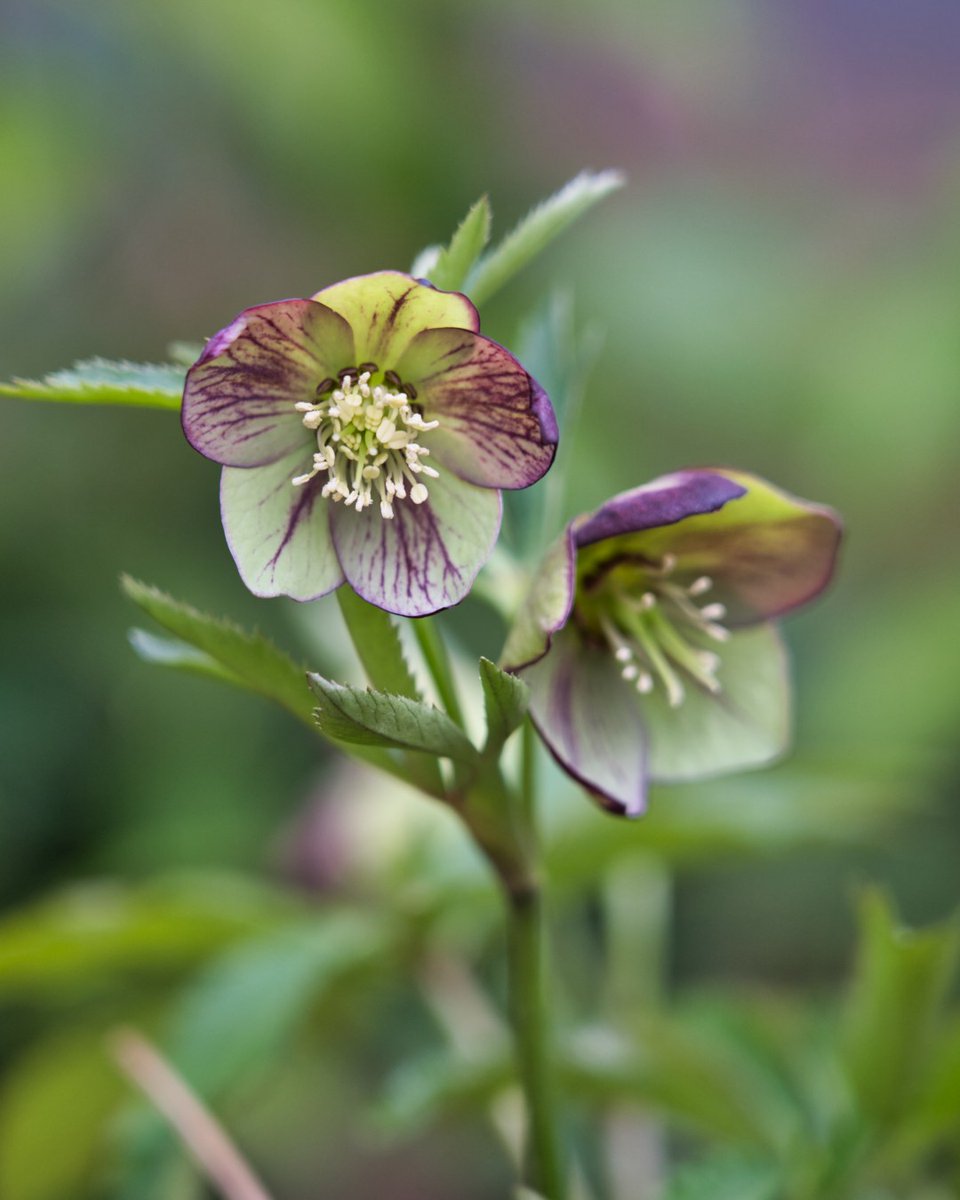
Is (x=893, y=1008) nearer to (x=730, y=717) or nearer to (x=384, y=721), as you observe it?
(x=730, y=717)

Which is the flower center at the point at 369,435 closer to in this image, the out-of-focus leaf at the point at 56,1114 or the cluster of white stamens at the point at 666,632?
the cluster of white stamens at the point at 666,632

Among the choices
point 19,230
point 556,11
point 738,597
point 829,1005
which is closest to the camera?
point 738,597

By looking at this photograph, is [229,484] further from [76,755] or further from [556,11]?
[556,11]

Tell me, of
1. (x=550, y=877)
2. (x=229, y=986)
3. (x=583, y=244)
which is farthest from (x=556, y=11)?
(x=229, y=986)

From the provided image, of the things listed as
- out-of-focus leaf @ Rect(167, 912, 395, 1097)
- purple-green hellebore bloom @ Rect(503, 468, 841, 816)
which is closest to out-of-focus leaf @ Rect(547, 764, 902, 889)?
out-of-focus leaf @ Rect(167, 912, 395, 1097)

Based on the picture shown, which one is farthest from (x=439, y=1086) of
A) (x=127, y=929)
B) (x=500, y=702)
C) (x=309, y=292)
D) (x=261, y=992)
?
(x=309, y=292)

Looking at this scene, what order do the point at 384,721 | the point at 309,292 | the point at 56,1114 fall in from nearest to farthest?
1. the point at 384,721
2. the point at 56,1114
3. the point at 309,292

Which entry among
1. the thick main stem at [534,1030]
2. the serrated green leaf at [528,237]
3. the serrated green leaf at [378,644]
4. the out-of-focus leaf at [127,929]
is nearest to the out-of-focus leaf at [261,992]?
the out-of-focus leaf at [127,929]
